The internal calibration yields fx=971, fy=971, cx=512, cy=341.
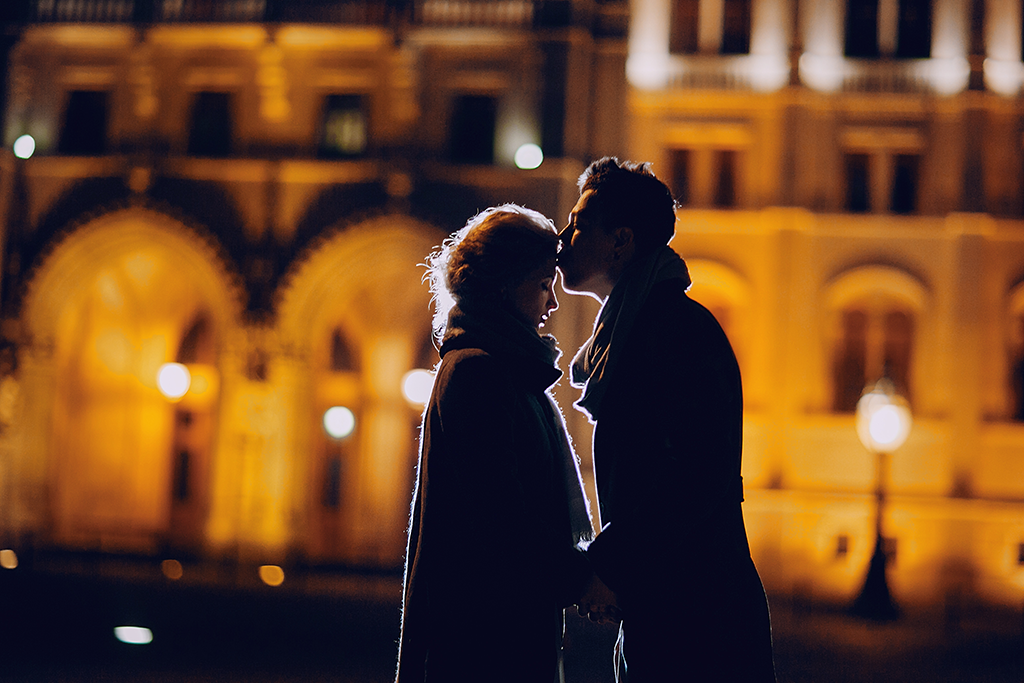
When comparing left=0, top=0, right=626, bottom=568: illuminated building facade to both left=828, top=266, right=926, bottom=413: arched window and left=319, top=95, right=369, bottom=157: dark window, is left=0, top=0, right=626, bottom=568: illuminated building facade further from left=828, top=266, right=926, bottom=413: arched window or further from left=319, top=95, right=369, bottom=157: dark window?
left=828, top=266, right=926, bottom=413: arched window

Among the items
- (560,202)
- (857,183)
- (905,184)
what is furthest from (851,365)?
(560,202)

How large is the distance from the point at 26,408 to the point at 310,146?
792 centimetres

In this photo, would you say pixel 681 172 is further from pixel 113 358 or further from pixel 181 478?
pixel 113 358

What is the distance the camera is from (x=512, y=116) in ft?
64.4

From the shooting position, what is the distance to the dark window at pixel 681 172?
66.6 feet

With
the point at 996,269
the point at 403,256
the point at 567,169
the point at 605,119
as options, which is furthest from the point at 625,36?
the point at 996,269

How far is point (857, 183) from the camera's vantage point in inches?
797

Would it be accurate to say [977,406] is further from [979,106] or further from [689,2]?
[689,2]

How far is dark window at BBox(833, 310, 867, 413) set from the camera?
19703 mm

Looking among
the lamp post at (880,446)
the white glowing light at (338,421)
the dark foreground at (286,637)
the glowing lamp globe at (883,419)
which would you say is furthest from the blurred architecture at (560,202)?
the glowing lamp globe at (883,419)

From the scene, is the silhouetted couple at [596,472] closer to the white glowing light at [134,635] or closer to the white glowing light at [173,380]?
the white glowing light at [134,635]

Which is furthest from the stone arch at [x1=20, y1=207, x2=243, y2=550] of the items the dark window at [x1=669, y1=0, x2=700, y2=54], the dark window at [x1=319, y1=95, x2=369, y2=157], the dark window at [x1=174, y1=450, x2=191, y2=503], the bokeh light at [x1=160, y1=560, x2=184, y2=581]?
the dark window at [x1=669, y1=0, x2=700, y2=54]

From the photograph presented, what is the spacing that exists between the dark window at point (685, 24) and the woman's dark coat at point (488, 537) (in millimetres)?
19153

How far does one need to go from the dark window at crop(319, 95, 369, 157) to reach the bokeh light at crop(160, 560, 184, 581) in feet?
28.5
